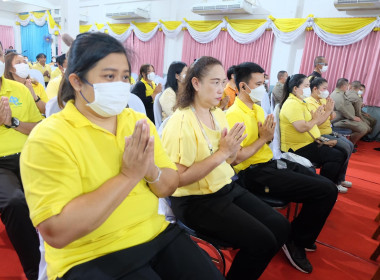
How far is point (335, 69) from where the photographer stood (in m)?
6.46

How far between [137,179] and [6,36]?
1499 cm

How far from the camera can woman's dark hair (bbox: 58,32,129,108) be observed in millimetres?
961

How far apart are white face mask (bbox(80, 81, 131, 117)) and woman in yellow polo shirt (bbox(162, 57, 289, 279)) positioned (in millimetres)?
466

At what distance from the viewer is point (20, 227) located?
1.52 m

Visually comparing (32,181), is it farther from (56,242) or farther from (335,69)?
(335,69)

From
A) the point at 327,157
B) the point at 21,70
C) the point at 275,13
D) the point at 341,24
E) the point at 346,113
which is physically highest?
the point at 275,13

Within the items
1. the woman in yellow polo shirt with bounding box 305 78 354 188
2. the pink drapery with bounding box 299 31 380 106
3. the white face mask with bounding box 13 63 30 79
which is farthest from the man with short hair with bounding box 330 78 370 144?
the white face mask with bounding box 13 63 30 79

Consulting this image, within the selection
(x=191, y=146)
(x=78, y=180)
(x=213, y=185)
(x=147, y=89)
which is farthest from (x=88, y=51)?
(x=147, y=89)

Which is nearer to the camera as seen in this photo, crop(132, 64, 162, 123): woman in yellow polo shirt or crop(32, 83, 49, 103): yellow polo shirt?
crop(32, 83, 49, 103): yellow polo shirt

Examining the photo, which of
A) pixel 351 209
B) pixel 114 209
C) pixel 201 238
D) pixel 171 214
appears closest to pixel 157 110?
pixel 171 214

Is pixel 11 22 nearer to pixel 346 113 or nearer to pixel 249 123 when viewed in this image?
pixel 346 113

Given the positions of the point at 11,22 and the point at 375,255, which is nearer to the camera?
the point at 375,255

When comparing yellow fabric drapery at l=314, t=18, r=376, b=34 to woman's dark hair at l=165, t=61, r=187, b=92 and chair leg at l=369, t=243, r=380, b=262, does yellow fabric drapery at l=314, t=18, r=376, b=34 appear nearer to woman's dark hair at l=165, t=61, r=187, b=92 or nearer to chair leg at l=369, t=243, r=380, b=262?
woman's dark hair at l=165, t=61, r=187, b=92

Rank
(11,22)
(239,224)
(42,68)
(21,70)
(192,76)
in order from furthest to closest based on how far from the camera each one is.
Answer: (11,22)
(42,68)
(21,70)
(192,76)
(239,224)
